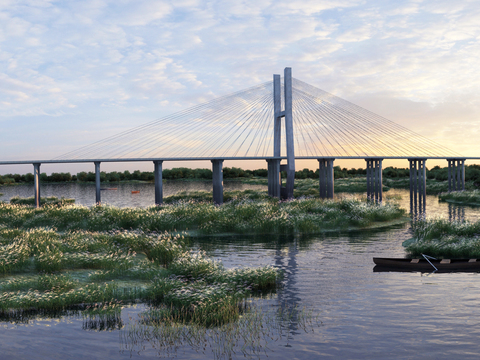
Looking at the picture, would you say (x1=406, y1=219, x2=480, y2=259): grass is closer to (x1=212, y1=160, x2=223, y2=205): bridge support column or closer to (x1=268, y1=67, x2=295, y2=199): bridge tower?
(x1=268, y1=67, x2=295, y2=199): bridge tower

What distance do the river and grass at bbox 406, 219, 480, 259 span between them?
9.42ft

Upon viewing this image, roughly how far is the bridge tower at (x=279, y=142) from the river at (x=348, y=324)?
90.6 feet

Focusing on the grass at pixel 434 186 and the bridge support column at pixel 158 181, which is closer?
the bridge support column at pixel 158 181

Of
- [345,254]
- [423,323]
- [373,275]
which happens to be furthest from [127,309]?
[345,254]

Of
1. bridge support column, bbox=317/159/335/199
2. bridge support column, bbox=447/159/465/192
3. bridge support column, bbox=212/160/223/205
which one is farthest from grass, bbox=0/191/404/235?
bridge support column, bbox=447/159/465/192

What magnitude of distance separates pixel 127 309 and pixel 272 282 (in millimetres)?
4339

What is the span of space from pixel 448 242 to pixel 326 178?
35607 millimetres

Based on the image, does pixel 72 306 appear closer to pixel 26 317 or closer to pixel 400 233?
pixel 26 317

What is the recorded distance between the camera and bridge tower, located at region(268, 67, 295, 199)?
43.1 meters

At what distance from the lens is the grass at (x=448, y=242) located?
16750 millimetres

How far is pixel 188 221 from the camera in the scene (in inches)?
994

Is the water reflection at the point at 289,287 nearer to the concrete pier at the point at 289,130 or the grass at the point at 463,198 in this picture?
the concrete pier at the point at 289,130

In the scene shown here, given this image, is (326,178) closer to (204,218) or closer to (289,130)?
(289,130)

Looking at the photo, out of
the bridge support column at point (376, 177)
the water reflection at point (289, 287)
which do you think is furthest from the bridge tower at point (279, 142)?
the water reflection at point (289, 287)
